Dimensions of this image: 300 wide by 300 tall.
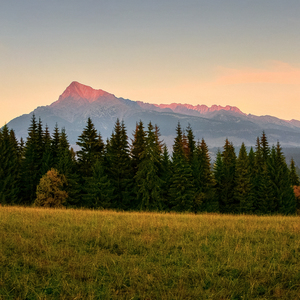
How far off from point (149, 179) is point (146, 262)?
1589 inches

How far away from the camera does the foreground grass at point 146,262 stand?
20.6 ft

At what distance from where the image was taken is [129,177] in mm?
52375

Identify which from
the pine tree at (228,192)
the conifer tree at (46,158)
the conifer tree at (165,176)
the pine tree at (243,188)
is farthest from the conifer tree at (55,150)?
the pine tree at (243,188)

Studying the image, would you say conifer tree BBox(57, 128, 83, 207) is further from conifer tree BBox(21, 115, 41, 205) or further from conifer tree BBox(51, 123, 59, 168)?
conifer tree BBox(21, 115, 41, 205)

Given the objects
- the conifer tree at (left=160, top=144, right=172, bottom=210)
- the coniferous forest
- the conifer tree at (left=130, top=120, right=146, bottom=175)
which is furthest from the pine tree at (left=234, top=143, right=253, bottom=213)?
the conifer tree at (left=130, top=120, right=146, bottom=175)

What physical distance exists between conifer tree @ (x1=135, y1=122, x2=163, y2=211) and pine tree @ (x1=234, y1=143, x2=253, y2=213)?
73.2 ft

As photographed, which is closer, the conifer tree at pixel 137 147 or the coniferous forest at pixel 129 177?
the coniferous forest at pixel 129 177

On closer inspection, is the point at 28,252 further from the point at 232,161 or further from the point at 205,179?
the point at 232,161

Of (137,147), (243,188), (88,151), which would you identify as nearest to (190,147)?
(243,188)

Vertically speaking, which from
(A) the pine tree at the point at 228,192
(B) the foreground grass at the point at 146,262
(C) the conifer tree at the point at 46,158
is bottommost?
(A) the pine tree at the point at 228,192

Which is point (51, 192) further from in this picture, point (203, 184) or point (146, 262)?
point (146, 262)

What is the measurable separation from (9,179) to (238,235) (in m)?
53.5

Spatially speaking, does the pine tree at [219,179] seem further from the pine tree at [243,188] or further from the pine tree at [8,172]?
the pine tree at [8,172]

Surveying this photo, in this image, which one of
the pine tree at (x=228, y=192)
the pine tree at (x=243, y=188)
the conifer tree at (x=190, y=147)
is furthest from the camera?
the pine tree at (x=228, y=192)
